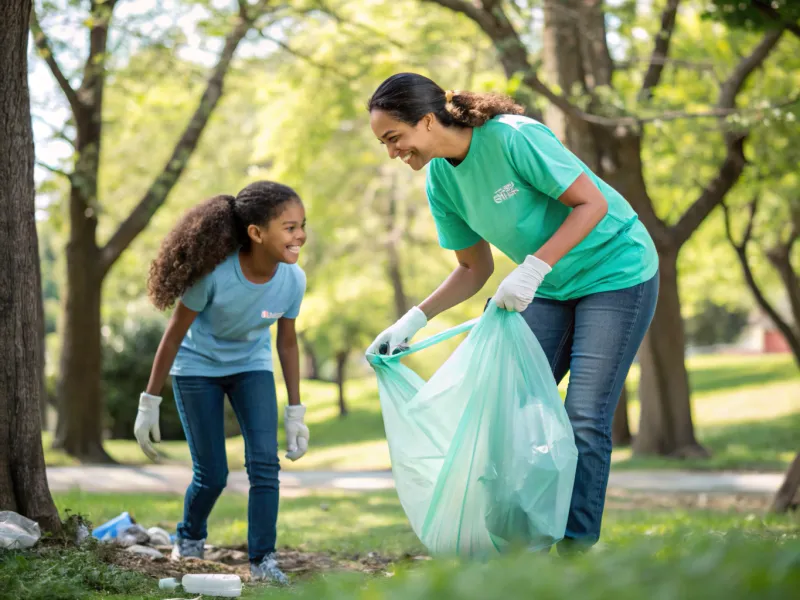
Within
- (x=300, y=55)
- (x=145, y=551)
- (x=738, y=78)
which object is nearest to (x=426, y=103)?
(x=145, y=551)

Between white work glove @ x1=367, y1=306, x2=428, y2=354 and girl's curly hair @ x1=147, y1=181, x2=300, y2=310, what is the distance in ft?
2.58

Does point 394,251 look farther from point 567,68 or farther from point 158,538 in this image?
point 158,538

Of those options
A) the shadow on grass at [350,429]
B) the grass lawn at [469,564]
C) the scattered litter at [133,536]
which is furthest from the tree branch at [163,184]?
the shadow on grass at [350,429]

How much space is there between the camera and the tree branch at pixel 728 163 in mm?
10797

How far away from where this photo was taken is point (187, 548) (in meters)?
4.47

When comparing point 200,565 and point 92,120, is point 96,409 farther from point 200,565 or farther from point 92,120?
point 200,565

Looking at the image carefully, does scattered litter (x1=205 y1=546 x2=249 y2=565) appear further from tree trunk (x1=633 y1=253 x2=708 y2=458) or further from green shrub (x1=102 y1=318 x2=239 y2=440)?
green shrub (x1=102 y1=318 x2=239 y2=440)

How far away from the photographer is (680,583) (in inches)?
65.2

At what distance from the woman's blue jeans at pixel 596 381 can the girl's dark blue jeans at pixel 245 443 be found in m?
1.40

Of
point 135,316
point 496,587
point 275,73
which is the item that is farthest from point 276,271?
point 275,73

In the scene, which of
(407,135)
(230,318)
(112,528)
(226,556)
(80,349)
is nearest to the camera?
(407,135)

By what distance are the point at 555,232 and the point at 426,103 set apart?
630 mm

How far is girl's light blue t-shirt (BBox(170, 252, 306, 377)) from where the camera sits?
4.22 m

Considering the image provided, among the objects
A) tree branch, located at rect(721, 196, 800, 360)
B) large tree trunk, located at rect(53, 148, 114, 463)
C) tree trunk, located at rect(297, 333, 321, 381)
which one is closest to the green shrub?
large tree trunk, located at rect(53, 148, 114, 463)
